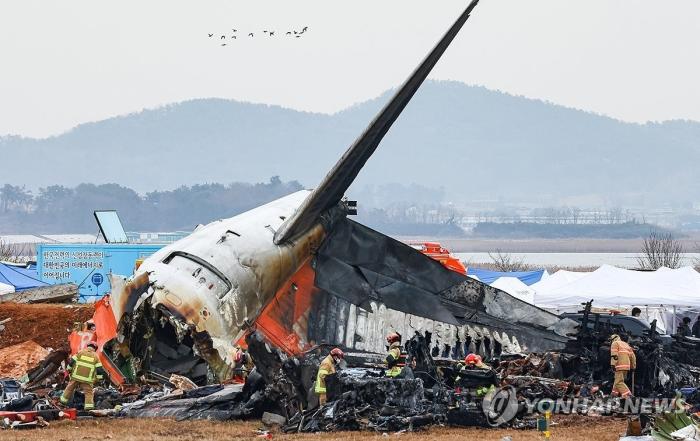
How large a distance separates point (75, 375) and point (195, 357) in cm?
418

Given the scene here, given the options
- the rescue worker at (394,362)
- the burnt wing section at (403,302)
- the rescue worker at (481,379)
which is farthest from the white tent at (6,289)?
the rescue worker at (481,379)

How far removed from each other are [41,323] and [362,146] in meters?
13.8

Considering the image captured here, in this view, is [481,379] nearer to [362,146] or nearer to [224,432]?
[224,432]

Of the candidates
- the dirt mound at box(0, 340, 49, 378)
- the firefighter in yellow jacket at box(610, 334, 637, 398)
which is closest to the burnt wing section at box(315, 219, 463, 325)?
the firefighter in yellow jacket at box(610, 334, 637, 398)

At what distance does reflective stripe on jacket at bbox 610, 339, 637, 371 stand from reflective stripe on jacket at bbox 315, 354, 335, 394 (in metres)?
6.18

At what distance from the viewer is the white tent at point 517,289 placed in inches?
1777

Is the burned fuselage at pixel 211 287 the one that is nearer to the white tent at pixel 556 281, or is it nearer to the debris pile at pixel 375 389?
the debris pile at pixel 375 389

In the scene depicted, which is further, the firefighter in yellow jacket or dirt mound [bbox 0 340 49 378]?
dirt mound [bbox 0 340 49 378]

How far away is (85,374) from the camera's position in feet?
77.6

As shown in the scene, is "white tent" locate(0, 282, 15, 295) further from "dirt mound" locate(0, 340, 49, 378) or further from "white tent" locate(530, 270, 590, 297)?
"white tent" locate(530, 270, 590, 297)

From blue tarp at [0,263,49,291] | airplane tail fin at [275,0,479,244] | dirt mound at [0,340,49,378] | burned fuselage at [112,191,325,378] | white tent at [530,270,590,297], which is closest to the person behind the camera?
burned fuselage at [112,191,325,378]

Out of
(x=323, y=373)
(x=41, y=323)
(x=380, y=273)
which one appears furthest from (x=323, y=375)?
(x=41, y=323)

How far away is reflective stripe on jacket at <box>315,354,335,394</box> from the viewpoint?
22.8 meters

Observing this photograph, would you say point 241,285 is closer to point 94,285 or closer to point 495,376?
point 495,376
